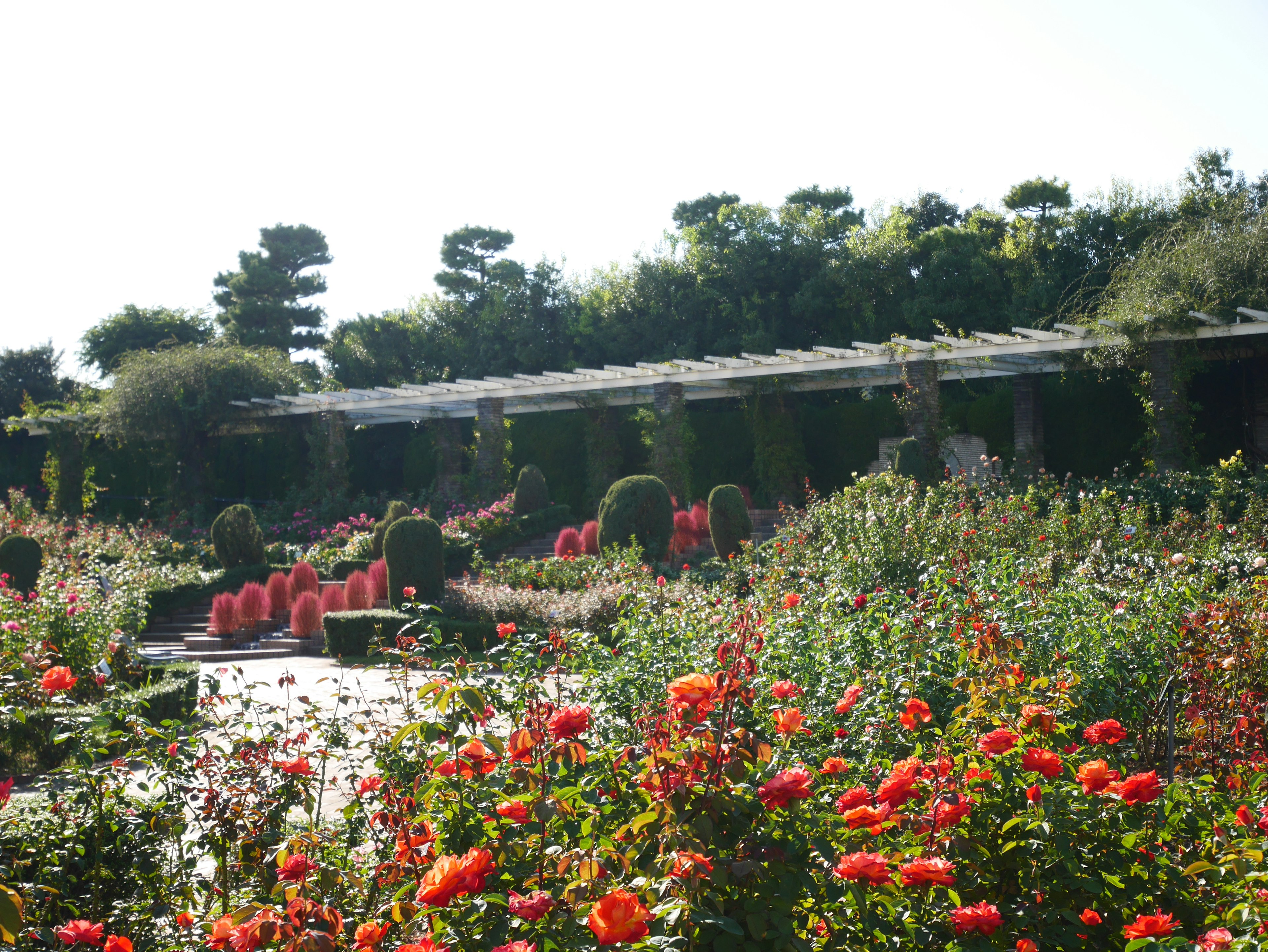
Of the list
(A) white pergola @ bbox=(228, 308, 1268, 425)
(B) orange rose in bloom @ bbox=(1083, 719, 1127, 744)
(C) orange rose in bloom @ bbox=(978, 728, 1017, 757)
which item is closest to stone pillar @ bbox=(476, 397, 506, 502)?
(A) white pergola @ bbox=(228, 308, 1268, 425)

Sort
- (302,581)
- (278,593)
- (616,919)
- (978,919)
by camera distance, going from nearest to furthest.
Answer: (616,919) < (978,919) < (278,593) < (302,581)

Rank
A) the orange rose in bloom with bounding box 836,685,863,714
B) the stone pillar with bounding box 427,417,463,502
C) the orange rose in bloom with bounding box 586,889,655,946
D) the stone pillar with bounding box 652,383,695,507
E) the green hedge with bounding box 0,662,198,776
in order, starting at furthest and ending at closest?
the stone pillar with bounding box 427,417,463,502 → the stone pillar with bounding box 652,383,695,507 → the green hedge with bounding box 0,662,198,776 → the orange rose in bloom with bounding box 836,685,863,714 → the orange rose in bloom with bounding box 586,889,655,946

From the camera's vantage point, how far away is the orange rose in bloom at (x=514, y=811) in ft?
5.48

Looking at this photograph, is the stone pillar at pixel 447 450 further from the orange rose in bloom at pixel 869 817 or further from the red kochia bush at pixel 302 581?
the orange rose in bloom at pixel 869 817

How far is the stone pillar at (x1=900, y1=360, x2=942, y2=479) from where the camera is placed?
13.3m

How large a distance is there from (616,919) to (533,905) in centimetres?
20

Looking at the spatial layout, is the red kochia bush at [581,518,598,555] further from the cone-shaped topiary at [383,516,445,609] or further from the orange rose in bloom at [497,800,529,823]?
the orange rose in bloom at [497,800,529,823]

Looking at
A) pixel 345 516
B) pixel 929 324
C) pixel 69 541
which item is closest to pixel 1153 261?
pixel 929 324

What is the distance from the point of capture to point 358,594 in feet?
36.1

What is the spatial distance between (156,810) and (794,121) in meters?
5.82

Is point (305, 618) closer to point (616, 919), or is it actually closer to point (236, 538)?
point (236, 538)

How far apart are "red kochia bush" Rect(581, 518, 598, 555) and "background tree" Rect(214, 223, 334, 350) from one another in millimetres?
20674

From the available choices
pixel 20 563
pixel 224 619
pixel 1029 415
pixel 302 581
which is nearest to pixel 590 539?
pixel 302 581

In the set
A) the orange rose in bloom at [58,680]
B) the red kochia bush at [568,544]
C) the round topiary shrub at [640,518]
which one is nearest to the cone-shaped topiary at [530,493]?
the red kochia bush at [568,544]
